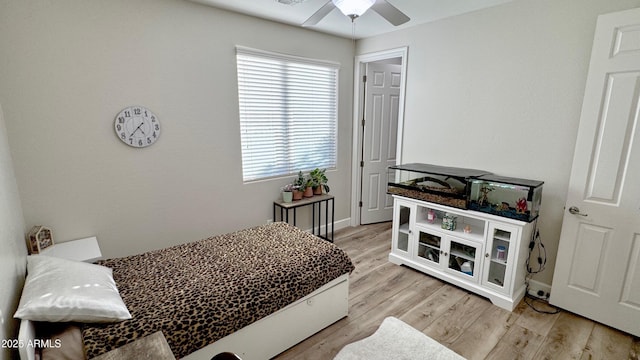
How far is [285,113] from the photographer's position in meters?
3.63

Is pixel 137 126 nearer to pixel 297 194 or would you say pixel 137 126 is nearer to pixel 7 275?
pixel 7 275

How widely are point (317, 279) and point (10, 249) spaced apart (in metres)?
1.73

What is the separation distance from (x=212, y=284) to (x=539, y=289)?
291 centimetres

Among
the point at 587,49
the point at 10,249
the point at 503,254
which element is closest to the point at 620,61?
the point at 587,49

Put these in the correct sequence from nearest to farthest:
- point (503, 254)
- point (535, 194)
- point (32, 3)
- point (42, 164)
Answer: point (32, 3)
point (42, 164)
point (535, 194)
point (503, 254)

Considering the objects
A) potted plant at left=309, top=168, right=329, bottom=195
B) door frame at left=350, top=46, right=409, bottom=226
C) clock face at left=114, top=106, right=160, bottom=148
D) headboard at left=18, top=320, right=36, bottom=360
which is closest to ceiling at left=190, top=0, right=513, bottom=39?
door frame at left=350, top=46, right=409, bottom=226

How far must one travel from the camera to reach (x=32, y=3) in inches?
82.8

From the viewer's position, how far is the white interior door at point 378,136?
4273 mm

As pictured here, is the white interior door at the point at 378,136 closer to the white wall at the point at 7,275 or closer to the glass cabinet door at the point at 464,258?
the glass cabinet door at the point at 464,258

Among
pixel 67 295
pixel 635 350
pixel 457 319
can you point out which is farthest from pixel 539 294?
pixel 67 295

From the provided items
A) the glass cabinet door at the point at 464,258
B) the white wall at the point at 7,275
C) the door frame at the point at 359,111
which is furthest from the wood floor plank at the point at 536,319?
the white wall at the point at 7,275

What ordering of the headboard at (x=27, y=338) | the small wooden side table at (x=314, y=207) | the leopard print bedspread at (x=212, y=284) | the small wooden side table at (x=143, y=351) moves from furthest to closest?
the small wooden side table at (x=314, y=207) → the leopard print bedspread at (x=212, y=284) → the small wooden side table at (x=143, y=351) → the headboard at (x=27, y=338)

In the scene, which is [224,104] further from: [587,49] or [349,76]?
[587,49]

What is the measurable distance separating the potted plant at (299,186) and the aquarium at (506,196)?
6.23ft
